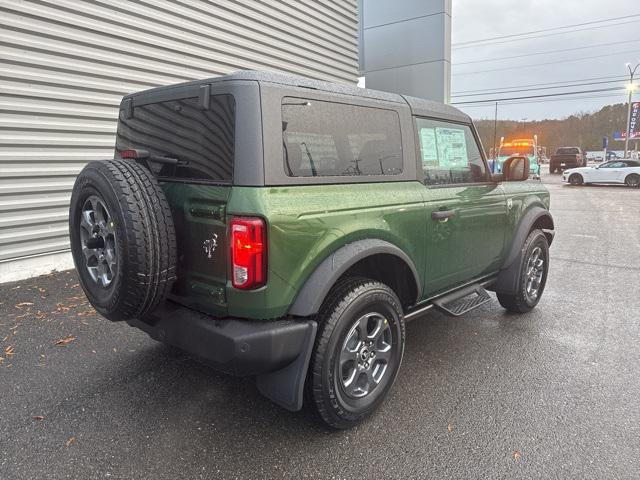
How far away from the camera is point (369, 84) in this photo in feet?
36.9

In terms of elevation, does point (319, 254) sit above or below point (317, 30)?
below

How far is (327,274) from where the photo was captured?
2.28 metres

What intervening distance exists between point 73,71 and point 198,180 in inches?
168

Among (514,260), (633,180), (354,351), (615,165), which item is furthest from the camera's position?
(615,165)

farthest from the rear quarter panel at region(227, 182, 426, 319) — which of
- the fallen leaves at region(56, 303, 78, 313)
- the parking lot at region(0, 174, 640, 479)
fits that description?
the fallen leaves at region(56, 303, 78, 313)

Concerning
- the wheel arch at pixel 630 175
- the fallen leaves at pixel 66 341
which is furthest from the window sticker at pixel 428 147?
the wheel arch at pixel 630 175

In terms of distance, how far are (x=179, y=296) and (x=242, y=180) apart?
79 cm

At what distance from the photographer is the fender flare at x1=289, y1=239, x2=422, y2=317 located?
222cm

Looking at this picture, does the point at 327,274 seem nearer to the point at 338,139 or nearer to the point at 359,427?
the point at 338,139

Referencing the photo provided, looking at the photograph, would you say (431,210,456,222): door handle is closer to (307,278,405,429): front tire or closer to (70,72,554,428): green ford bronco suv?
(70,72,554,428): green ford bronco suv

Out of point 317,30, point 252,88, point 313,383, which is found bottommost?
point 313,383

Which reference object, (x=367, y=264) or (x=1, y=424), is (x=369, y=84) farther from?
(x=1, y=424)

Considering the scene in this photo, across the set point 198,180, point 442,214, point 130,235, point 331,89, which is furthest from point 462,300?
point 130,235

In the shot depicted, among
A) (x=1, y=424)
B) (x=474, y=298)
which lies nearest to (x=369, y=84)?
(x=474, y=298)
